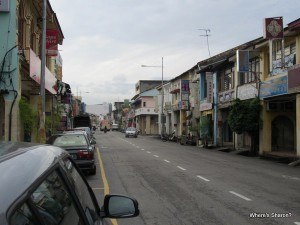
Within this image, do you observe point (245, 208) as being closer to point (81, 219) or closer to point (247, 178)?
point (247, 178)

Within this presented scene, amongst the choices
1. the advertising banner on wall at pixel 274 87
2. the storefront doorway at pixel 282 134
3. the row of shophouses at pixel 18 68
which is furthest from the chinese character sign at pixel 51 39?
the storefront doorway at pixel 282 134

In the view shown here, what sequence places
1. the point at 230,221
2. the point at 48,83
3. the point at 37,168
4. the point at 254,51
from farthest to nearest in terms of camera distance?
the point at 254,51 < the point at 48,83 < the point at 230,221 < the point at 37,168

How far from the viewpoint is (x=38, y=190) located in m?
2.27

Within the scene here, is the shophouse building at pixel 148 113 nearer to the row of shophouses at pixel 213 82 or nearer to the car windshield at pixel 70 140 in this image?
the row of shophouses at pixel 213 82

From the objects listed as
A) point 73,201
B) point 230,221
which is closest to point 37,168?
point 73,201

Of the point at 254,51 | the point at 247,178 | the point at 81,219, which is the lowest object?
the point at 247,178

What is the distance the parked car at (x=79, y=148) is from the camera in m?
16.7

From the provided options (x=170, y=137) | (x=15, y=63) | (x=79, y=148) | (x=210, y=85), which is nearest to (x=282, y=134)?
(x=210, y=85)

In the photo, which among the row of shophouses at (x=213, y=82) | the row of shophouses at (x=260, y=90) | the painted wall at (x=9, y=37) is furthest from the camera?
the row of shophouses at (x=260, y=90)

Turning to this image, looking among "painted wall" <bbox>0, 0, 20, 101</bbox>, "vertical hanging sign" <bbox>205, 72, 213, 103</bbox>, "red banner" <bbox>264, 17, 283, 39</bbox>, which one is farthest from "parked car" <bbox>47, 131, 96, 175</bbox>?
"vertical hanging sign" <bbox>205, 72, 213, 103</bbox>

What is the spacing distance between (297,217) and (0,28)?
14.8 m

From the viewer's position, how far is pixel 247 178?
16469 millimetres

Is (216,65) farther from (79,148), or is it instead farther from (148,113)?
(148,113)

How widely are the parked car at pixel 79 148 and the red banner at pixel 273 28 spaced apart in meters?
13.9
